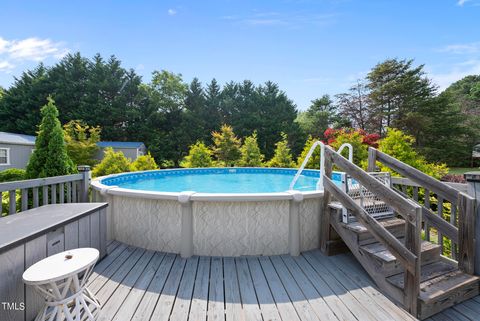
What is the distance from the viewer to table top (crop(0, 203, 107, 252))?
1792mm

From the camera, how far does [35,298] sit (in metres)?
1.94

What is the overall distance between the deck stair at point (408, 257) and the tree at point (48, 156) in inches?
213

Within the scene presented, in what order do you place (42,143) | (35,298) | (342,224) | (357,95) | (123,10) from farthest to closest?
(357,95) < (123,10) < (42,143) < (342,224) < (35,298)

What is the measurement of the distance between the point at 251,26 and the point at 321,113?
15.7 metres

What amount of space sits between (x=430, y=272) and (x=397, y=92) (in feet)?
66.8

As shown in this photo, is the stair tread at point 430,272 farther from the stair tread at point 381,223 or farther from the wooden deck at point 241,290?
the stair tread at point 381,223

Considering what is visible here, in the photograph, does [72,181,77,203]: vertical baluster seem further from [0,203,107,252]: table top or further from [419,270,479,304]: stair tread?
[419,270,479,304]: stair tread

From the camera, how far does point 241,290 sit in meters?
2.35

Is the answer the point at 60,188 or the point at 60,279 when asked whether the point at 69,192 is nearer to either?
the point at 60,188

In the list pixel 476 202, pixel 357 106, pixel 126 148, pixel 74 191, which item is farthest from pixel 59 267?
pixel 357 106

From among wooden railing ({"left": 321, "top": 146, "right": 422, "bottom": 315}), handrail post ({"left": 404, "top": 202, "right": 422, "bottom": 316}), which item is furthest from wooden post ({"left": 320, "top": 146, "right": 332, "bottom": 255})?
handrail post ({"left": 404, "top": 202, "right": 422, "bottom": 316})

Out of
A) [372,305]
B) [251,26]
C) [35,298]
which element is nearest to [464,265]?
[372,305]

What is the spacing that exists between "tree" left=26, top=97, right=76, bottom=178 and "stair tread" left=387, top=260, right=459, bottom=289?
6.03 metres

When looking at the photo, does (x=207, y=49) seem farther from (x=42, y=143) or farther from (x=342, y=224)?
(x=342, y=224)
